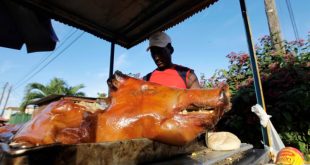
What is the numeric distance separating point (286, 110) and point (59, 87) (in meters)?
22.6

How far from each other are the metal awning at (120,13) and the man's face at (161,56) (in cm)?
84

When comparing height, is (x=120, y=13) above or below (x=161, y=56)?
above

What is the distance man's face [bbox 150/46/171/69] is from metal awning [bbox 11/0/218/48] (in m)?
0.84

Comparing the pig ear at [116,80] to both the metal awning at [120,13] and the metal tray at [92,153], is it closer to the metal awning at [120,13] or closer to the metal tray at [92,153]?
the metal tray at [92,153]

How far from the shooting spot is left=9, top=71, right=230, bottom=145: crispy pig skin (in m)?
0.83

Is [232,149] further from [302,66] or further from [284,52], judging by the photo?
[284,52]

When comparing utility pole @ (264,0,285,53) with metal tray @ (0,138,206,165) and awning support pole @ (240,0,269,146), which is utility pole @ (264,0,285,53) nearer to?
awning support pole @ (240,0,269,146)

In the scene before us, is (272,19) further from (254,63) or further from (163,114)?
(163,114)

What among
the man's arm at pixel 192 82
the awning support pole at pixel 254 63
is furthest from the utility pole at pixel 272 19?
the man's arm at pixel 192 82

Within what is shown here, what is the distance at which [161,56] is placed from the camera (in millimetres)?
2543

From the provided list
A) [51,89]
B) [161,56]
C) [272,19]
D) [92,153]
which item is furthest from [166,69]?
[51,89]

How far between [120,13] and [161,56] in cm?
114

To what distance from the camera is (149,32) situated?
364cm

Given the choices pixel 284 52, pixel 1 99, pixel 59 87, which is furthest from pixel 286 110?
pixel 1 99
